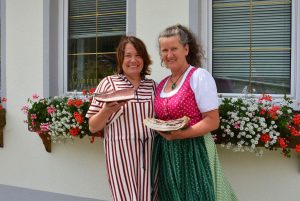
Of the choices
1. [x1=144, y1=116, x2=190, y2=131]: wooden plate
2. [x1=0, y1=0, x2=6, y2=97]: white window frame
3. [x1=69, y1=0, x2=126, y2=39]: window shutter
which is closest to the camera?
[x1=144, y1=116, x2=190, y2=131]: wooden plate

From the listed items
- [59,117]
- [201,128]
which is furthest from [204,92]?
[59,117]

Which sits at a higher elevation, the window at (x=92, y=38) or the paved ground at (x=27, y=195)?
the window at (x=92, y=38)

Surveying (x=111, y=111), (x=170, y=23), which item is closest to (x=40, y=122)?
(x=170, y=23)

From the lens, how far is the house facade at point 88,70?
308cm

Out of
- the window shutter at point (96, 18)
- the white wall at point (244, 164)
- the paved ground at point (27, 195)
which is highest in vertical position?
the window shutter at point (96, 18)

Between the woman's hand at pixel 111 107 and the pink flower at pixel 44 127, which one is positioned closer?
the woman's hand at pixel 111 107

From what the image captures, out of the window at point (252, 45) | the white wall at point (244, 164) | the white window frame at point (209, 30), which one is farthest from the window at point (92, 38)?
the window at point (252, 45)

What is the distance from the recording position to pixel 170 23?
3.30 m

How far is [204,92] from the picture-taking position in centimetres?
208

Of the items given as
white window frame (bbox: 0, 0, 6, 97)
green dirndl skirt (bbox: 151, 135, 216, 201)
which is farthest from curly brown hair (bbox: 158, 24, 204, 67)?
white window frame (bbox: 0, 0, 6, 97)

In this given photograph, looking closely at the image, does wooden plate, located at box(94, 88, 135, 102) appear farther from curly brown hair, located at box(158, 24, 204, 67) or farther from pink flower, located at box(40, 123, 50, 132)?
pink flower, located at box(40, 123, 50, 132)

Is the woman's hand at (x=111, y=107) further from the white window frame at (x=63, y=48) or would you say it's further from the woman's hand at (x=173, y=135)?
the white window frame at (x=63, y=48)

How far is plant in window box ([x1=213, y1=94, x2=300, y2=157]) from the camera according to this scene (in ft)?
9.04

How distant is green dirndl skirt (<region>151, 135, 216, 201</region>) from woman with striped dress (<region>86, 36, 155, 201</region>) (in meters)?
0.13
